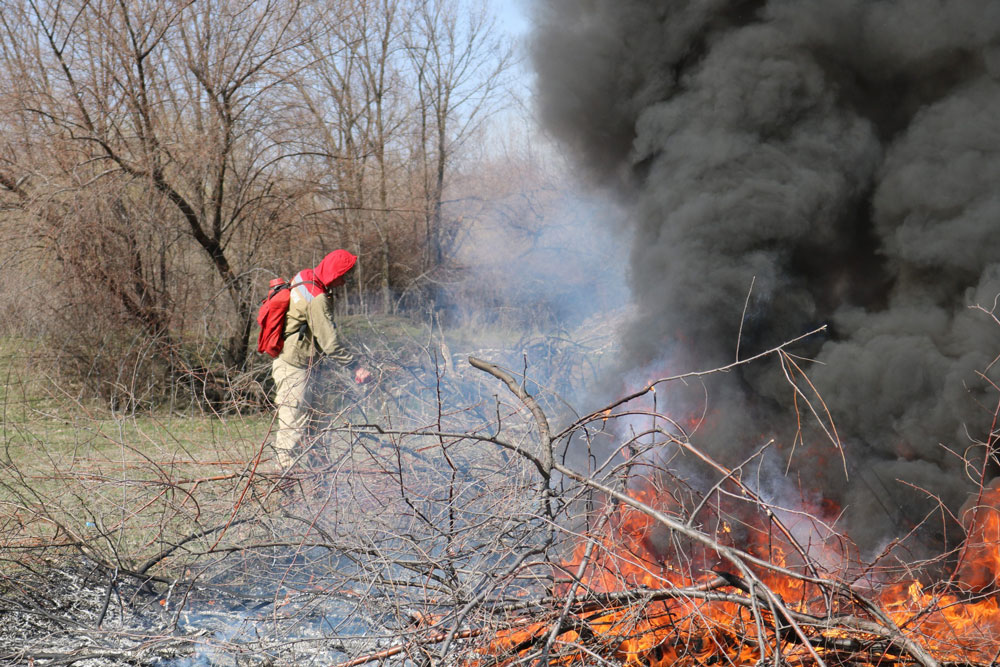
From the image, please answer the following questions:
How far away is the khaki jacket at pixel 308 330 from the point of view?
6.58m

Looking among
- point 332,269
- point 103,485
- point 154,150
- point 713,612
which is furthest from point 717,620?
point 154,150

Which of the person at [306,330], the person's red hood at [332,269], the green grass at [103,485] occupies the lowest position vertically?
the green grass at [103,485]

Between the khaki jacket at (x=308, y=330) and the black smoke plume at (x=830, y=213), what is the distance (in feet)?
8.32

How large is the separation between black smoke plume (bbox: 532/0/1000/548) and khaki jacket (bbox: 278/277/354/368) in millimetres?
2537

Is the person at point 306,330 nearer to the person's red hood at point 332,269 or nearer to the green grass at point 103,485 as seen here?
the person's red hood at point 332,269

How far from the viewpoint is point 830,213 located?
258 inches

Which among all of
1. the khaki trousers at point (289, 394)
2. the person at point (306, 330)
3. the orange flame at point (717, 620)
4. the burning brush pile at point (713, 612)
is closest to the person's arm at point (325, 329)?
the person at point (306, 330)

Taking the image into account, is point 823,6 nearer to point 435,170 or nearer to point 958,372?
point 958,372

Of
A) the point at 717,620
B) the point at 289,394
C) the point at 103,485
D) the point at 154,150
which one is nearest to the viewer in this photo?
the point at 717,620

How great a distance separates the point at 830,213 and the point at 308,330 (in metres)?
4.62

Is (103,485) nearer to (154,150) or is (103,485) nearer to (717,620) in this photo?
(717,620)

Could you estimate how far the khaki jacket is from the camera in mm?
6584

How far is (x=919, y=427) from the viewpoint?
5598 millimetres

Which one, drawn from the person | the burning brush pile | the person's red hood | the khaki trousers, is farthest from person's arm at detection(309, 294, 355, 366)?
the burning brush pile
